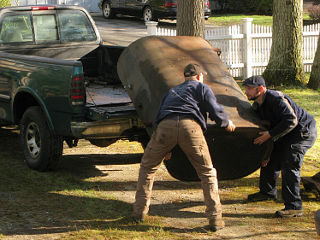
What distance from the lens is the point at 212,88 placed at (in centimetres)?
680

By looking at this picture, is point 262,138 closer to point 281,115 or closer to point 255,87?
point 281,115

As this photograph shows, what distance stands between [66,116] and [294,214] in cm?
300

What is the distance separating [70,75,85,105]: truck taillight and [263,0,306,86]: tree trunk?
7926 millimetres

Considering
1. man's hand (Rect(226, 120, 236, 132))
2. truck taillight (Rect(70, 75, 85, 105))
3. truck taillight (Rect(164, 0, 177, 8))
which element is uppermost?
truck taillight (Rect(164, 0, 177, 8))

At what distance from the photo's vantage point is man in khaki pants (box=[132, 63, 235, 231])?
5945mm

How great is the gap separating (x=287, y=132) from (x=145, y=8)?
871 inches

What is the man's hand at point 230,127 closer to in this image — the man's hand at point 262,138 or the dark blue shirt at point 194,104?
the dark blue shirt at point 194,104

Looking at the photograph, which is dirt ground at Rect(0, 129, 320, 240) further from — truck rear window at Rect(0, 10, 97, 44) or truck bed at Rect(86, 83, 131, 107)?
truck rear window at Rect(0, 10, 97, 44)

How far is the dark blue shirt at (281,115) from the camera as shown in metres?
6.30

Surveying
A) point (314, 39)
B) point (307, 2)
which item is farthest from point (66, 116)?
point (307, 2)

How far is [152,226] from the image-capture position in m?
6.13

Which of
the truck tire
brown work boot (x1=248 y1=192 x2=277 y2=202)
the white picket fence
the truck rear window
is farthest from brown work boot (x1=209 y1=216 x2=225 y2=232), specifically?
the white picket fence

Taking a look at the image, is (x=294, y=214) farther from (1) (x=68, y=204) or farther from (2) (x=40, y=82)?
(2) (x=40, y=82)

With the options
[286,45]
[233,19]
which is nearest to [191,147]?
[286,45]
